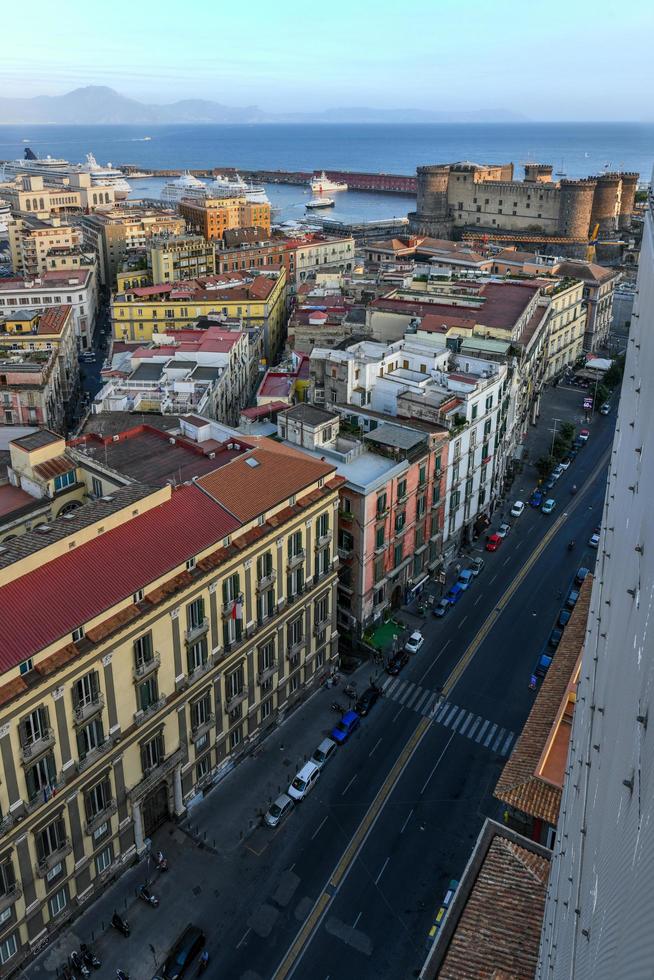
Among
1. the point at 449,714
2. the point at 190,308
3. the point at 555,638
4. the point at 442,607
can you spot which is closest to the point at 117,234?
the point at 190,308

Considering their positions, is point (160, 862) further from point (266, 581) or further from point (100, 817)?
point (266, 581)

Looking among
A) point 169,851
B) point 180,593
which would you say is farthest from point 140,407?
point 169,851

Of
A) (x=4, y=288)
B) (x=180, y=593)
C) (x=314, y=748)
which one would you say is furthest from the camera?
(x=4, y=288)

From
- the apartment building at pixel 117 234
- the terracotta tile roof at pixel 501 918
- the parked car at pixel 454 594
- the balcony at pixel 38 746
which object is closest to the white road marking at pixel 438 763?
the terracotta tile roof at pixel 501 918

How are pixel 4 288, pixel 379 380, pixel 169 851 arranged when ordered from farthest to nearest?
1. pixel 4 288
2. pixel 379 380
3. pixel 169 851

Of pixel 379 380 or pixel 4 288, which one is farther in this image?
pixel 4 288

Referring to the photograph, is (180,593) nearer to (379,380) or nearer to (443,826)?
(443,826)

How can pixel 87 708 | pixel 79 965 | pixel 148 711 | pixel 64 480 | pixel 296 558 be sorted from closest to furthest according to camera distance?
pixel 87 708
pixel 79 965
pixel 148 711
pixel 64 480
pixel 296 558
